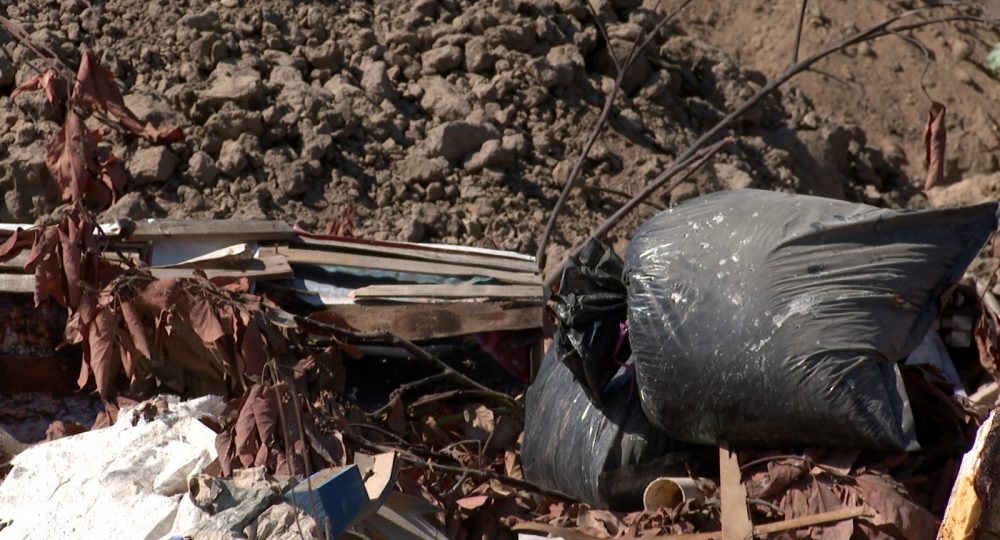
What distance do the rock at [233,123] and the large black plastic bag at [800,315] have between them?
263 centimetres

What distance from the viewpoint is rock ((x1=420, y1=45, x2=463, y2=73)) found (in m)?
5.77

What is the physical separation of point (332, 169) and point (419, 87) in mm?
708

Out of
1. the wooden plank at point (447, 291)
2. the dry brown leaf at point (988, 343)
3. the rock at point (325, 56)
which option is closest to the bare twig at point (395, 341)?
the wooden plank at point (447, 291)

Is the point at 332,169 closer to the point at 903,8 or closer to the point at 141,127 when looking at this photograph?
the point at 141,127

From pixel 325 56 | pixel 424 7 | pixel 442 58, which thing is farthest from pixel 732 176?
pixel 325 56

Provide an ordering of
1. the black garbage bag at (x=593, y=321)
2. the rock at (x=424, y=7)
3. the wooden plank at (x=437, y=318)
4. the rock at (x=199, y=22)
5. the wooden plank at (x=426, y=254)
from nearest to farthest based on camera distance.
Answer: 1. the black garbage bag at (x=593, y=321)
2. the wooden plank at (x=437, y=318)
3. the wooden plank at (x=426, y=254)
4. the rock at (x=199, y=22)
5. the rock at (x=424, y=7)

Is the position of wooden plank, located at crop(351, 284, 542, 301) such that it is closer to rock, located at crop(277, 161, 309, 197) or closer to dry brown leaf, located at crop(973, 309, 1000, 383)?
rock, located at crop(277, 161, 309, 197)

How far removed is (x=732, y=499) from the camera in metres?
3.01

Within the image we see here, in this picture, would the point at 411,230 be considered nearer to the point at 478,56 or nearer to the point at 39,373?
the point at 478,56

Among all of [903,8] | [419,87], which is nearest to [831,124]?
[903,8]

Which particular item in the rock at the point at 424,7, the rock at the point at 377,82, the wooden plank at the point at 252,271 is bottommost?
the wooden plank at the point at 252,271

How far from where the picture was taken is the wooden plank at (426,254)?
4.23 meters

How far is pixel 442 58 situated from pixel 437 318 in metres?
2.18

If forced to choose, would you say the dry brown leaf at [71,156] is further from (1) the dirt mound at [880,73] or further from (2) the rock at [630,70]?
(1) the dirt mound at [880,73]
